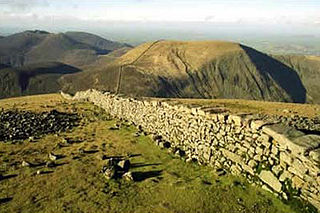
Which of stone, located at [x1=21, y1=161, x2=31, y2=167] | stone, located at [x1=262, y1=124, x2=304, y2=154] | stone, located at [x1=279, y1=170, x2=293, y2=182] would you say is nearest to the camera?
stone, located at [x1=262, y1=124, x2=304, y2=154]

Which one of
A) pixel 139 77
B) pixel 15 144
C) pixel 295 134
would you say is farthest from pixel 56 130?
pixel 139 77

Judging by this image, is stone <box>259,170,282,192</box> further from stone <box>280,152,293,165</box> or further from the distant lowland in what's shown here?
the distant lowland

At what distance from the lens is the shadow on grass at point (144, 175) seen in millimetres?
17438

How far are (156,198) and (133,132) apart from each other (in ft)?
37.0

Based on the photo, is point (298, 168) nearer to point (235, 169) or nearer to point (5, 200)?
point (235, 169)

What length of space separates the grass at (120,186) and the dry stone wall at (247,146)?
615mm

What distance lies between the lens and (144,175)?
1795 centimetres

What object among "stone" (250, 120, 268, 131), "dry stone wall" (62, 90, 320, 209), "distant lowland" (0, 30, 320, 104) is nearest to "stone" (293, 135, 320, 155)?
"dry stone wall" (62, 90, 320, 209)

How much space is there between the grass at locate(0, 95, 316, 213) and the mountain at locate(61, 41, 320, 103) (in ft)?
286

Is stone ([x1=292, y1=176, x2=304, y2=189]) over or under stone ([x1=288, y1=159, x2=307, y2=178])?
under

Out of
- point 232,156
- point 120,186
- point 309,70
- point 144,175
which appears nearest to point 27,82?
point 309,70

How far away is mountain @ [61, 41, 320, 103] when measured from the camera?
11718 centimetres

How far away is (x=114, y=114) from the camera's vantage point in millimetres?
33344

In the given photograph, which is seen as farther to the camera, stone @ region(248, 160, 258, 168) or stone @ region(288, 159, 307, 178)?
stone @ region(248, 160, 258, 168)
